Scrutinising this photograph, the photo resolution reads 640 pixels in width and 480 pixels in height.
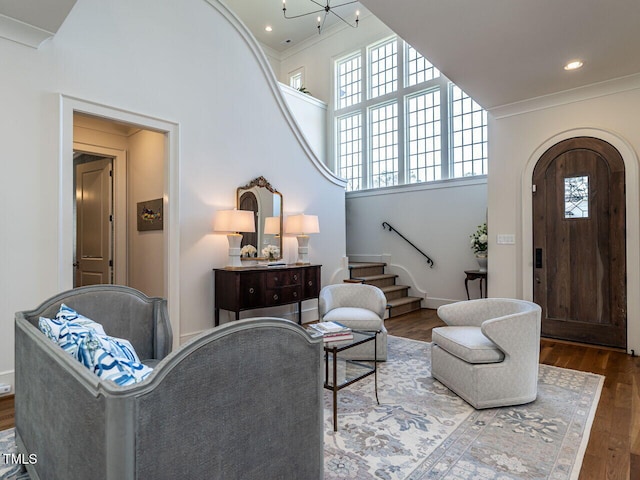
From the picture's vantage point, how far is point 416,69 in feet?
20.9

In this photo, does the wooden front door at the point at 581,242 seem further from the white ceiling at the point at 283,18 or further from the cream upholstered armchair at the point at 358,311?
the white ceiling at the point at 283,18

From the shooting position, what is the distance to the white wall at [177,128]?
280 cm

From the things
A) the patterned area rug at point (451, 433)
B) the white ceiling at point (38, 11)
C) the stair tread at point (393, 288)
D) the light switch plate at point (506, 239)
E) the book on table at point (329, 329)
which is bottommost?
the patterned area rug at point (451, 433)

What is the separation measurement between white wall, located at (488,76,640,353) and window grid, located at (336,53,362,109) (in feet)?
10.9

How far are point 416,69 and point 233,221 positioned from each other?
14.8 feet

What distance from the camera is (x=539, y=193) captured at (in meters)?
4.20

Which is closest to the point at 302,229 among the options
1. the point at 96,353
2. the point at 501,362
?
the point at 501,362

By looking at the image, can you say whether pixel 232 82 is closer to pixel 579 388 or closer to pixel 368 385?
pixel 368 385

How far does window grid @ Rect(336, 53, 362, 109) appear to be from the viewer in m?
7.19

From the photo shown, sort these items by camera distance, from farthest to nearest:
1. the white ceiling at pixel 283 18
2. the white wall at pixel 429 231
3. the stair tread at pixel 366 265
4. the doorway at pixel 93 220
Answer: the white ceiling at pixel 283 18 → the stair tread at pixel 366 265 → the white wall at pixel 429 231 → the doorway at pixel 93 220

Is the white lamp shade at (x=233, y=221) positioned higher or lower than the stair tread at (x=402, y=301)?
higher

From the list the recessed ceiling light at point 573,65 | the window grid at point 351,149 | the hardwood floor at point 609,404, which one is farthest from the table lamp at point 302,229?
the recessed ceiling light at point 573,65

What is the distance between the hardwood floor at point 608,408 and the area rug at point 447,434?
65mm

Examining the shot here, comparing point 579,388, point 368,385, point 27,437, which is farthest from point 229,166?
point 579,388
